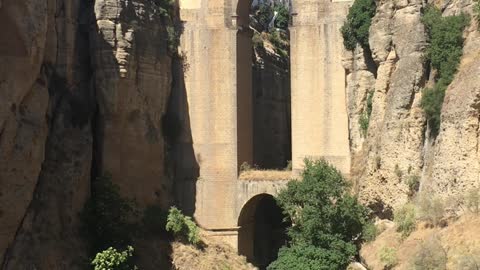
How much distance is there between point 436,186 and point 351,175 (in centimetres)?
649

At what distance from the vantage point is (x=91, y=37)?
961 inches

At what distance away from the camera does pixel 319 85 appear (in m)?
26.5

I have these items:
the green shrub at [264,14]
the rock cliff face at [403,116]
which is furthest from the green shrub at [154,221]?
the green shrub at [264,14]

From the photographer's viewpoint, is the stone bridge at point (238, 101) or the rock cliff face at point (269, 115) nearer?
the stone bridge at point (238, 101)

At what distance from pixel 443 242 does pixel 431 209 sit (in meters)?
1.74

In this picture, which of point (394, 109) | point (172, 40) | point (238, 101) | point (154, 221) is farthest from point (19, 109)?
point (394, 109)

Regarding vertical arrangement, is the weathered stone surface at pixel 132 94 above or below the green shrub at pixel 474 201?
above

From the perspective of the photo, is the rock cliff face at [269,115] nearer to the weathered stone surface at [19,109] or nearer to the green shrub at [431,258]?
the weathered stone surface at [19,109]

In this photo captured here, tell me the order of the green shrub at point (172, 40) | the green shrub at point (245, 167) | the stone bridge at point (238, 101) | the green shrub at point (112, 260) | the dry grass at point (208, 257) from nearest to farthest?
the green shrub at point (112, 260) < the dry grass at point (208, 257) < the stone bridge at point (238, 101) < the green shrub at point (172, 40) < the green shrub at point (245, 167)

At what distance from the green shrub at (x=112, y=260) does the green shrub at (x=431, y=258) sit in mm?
9223

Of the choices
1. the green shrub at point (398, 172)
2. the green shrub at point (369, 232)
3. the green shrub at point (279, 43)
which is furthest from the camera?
the green shrub at point (279, 43)

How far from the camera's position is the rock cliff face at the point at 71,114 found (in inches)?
745

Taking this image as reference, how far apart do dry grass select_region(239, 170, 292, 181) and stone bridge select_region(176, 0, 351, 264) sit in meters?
0.13

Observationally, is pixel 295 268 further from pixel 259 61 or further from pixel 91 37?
pixel 259 61
